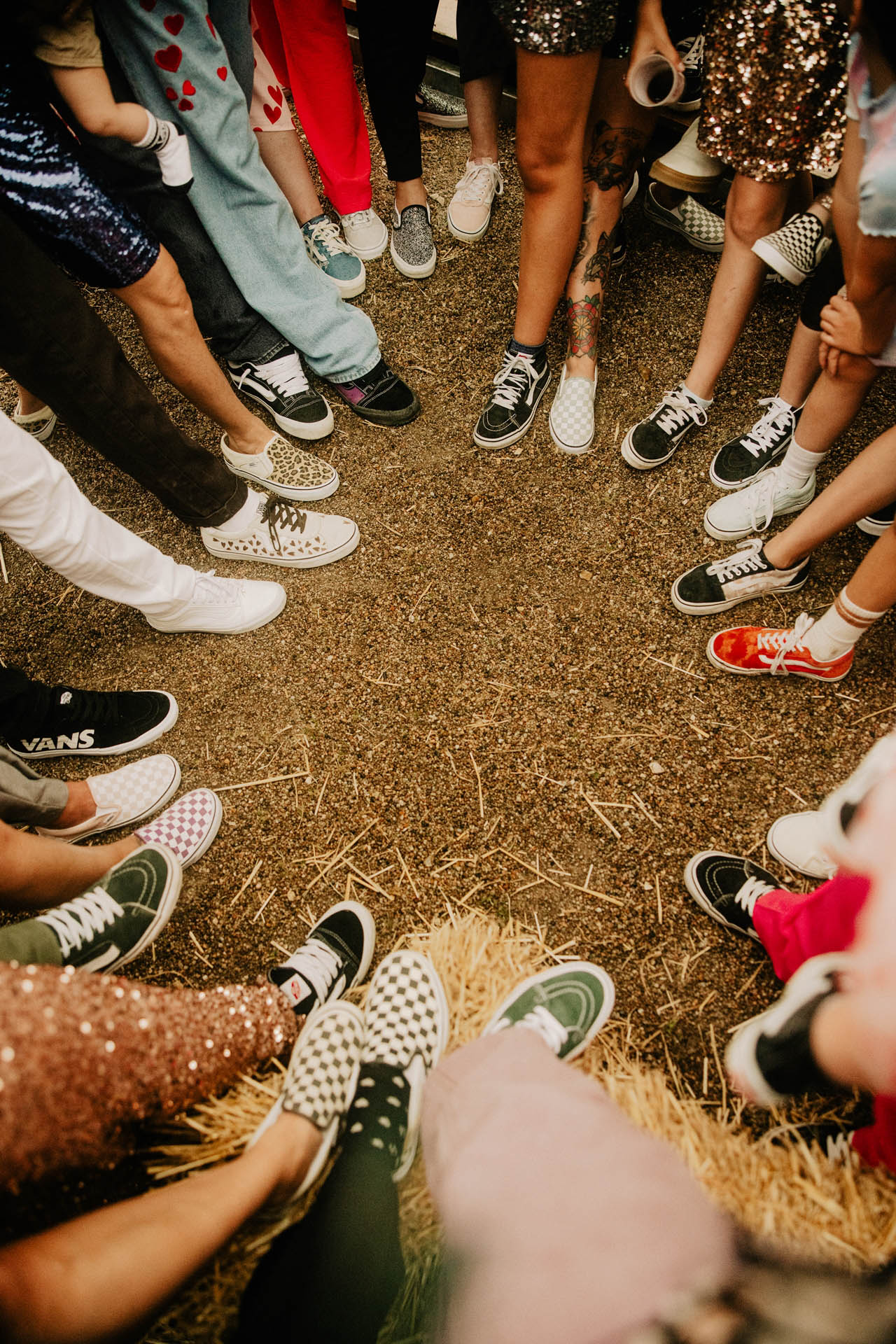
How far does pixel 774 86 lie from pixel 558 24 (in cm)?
55

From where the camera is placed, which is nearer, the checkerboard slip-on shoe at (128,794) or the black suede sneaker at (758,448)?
the checkerboard slip-on shoe at (128,794)

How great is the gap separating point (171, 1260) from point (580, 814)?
1248 millimetres

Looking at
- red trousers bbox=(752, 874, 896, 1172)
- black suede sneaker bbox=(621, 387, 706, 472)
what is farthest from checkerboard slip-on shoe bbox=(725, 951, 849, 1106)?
black suede sneaker bbox=(621, 387, 706, 472)

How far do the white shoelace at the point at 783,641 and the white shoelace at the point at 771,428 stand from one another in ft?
2.19

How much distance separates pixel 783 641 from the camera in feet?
6.00

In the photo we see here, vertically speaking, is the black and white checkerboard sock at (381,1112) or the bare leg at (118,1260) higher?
the bare leg at (118,1260)

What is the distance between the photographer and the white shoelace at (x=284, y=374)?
7.68 ft

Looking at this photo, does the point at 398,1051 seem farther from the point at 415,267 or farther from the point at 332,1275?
the point at 415,267

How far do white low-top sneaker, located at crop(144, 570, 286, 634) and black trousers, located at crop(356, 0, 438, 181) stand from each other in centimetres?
182

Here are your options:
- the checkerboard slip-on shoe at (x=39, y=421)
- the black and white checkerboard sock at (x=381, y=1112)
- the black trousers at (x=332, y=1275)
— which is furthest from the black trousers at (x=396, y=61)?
the black trousers at (x=332, y=1275)

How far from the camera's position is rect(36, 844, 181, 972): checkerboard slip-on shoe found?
4.49 feet

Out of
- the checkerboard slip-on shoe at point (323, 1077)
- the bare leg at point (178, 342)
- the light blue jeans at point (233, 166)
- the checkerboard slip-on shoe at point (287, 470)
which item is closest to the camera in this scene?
the checkerboard slip-on shoe at point (323, 1077)

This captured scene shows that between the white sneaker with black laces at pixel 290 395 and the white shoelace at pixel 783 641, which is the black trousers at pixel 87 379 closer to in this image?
the white sneaker with black laces at pixel 290 395

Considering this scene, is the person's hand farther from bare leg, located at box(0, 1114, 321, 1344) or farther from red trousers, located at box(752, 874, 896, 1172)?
bare leg, located at box(0, 1114, 321, 1344)
